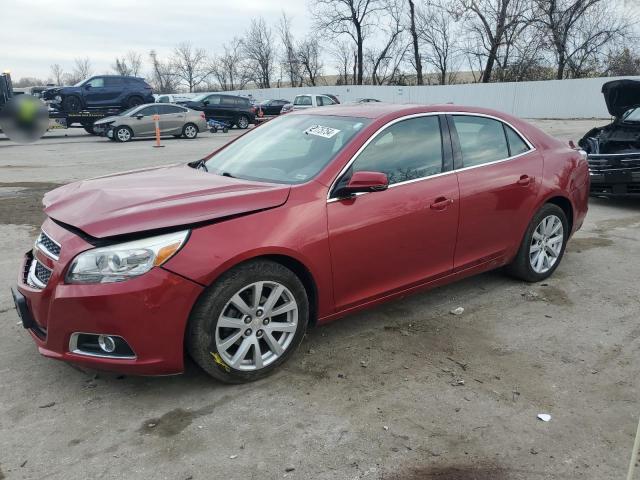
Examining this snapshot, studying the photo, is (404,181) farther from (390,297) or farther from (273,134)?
(273,134)

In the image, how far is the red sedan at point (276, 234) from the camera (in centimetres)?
290

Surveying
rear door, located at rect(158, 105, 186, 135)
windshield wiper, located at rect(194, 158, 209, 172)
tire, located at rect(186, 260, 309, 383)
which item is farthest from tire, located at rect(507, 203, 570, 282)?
rear door, located at rect(158, 105, 186, 135)

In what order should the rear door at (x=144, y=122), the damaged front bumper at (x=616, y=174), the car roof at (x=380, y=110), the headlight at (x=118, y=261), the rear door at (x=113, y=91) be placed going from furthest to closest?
the rear door at (x=113, y=91) → the rear door at (x=144, y=122) → the damaged front bumper at (x=616, y=174) → the car roof at (x=380, y=110) → the headlight at (x=118, y=261)

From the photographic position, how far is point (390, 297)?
390 cm

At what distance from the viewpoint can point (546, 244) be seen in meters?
5.00

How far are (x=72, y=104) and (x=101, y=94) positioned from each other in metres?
1.23

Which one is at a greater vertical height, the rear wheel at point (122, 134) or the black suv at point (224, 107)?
the black suv at point (224, 107)

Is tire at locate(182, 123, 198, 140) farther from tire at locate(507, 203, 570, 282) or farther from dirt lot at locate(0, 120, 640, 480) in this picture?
tire at locate(507, 203, 570, 282)

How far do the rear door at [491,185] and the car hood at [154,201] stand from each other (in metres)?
1.60

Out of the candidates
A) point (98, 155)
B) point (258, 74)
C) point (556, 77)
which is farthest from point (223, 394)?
point (258, 74)

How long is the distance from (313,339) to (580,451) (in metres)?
1.84

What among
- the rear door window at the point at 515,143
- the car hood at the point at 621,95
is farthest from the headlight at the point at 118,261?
the car hood at the point at 621,95

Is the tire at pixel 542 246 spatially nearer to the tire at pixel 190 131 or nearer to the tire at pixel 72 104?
the tire at pixel 190 131

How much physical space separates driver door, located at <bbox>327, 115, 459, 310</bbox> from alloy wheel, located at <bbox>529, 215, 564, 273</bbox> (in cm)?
116
